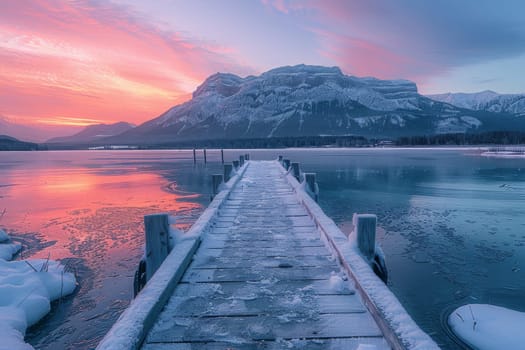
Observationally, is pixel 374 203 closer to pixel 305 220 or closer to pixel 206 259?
pixel 305 220

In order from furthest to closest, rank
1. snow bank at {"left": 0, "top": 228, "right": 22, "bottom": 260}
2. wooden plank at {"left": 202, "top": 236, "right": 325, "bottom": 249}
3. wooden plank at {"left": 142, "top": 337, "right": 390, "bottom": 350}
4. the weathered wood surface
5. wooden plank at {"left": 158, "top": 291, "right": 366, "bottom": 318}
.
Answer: snow bank at {"left": 0, "top": 228, "right": 22, "bottom": 260}, wooden plank at {"left": 202, "top": 236, "right": 325, "bottom": 249}, wooden plank at {"left": 158, "top": 291, "right": 366, "bottom": 318}, the weathered wood surface, wooden plank at {"left": 142, "top": 337, "right": 390, "bottom": 350}


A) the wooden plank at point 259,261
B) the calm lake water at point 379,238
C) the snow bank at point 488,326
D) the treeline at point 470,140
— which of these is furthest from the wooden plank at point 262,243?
the treeline at point 470,140

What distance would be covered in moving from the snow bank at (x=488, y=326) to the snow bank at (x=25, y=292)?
682cm

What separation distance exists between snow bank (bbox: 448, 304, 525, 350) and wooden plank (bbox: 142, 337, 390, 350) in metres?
3.66

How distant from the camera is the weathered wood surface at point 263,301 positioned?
2.89 metres

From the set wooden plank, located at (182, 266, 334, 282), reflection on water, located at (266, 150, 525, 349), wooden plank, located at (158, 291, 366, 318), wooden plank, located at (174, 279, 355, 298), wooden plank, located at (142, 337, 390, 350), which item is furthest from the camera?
reflection on water, located at (266, 150, 525, 349)

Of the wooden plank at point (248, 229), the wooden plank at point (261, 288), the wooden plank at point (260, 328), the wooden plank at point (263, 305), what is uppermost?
the wooden plank at point (248, 229)

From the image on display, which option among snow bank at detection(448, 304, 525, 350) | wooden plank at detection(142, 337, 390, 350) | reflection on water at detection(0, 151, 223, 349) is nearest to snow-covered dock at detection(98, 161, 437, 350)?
wooden plank at detection(142, 337, 390, 350)

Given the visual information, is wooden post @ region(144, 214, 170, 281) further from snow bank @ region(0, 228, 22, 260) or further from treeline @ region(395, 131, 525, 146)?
treeline @ region(395, 131, 525, 146)

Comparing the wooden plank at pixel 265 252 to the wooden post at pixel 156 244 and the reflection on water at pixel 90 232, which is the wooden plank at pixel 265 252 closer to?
the wooden post at pixel 156 244

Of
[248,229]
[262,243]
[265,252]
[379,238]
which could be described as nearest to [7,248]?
[248,229]

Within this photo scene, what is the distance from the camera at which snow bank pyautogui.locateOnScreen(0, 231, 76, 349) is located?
5215 millimetres

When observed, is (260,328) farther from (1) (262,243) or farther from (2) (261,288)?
(1) (262,243)

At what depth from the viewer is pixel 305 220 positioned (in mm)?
7004
